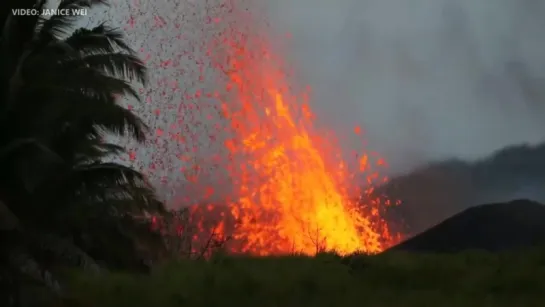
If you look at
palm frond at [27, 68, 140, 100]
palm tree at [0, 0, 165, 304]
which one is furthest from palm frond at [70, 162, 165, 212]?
palm frond at [27, 68, 140, 100]

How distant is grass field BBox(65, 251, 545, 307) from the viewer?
46.0 feet

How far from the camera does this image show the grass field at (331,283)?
14.0m

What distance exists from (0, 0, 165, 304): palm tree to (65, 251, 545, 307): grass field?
1512 millimetres

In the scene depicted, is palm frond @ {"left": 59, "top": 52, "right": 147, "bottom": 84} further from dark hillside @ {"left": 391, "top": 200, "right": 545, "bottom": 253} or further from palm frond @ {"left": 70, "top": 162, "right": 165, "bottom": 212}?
dark hillside @ {"left": 391, "top": 200, "right": 545, "bottom": 253}

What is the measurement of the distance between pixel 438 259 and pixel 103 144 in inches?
475

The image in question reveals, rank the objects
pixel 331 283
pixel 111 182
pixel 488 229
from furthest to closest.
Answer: pixel 488 229
pixel 331 283
pixel 111 182

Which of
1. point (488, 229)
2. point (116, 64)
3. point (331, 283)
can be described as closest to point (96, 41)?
point (116, 64)

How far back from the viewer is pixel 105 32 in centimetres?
1389

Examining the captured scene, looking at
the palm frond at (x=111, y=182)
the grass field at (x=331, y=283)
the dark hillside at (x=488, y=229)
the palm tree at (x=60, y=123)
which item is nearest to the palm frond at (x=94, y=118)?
the palm tree at (x=60, y=123)

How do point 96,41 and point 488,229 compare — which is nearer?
point 96,41

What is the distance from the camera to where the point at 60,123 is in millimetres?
12305

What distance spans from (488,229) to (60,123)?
2915 cm

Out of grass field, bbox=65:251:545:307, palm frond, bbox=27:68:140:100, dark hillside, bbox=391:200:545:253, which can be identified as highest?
dark hillside, bbox=391:200:545:253

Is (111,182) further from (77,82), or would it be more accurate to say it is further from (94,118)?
(77,82)
